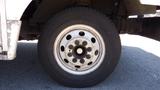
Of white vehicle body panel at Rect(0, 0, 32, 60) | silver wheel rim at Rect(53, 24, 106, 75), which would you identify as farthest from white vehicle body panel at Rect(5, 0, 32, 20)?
silver wheel rim at Rect(53, 24, 106, 75)

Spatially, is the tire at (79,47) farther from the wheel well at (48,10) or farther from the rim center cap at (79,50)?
the wheel well at (48,10)

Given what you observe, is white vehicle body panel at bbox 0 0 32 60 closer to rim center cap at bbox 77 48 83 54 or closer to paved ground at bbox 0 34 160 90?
paved ground at bbox 0 34 160 90

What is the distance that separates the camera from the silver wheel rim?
429 centimetres

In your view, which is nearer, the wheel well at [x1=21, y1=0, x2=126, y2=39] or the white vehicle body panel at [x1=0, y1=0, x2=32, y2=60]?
the white vehicle body panel at [x1=0, y1=0, x2=32, y2=60]

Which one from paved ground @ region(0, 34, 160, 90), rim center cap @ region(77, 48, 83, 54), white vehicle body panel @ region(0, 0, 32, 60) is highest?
white vehicle body panel @ region(0, 0, 32, 60)

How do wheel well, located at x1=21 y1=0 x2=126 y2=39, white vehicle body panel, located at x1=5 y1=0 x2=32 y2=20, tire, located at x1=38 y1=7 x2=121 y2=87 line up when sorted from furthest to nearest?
wheel well, located at x1=21 y1=0 x2=126 y2=39 → tire, located at x1=38 y1=7 x2=121 y2=87 → white vehicle body panel, located at x1=5 y1=0 x2=32 y2=20

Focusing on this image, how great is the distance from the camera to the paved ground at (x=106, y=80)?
4430mm

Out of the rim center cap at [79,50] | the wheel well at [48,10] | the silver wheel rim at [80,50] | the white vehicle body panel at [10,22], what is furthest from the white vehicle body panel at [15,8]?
the rim center cap at [79,50]

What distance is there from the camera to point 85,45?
432cm

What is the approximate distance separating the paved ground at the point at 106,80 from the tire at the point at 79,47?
Answer: 0.18 metres

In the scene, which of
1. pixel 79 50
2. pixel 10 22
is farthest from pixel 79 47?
pixel 10 22

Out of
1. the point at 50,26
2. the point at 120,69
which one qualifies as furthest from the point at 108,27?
the point at 120,69

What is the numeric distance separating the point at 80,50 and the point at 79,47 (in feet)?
0.12

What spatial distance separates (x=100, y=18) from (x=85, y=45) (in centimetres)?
36
